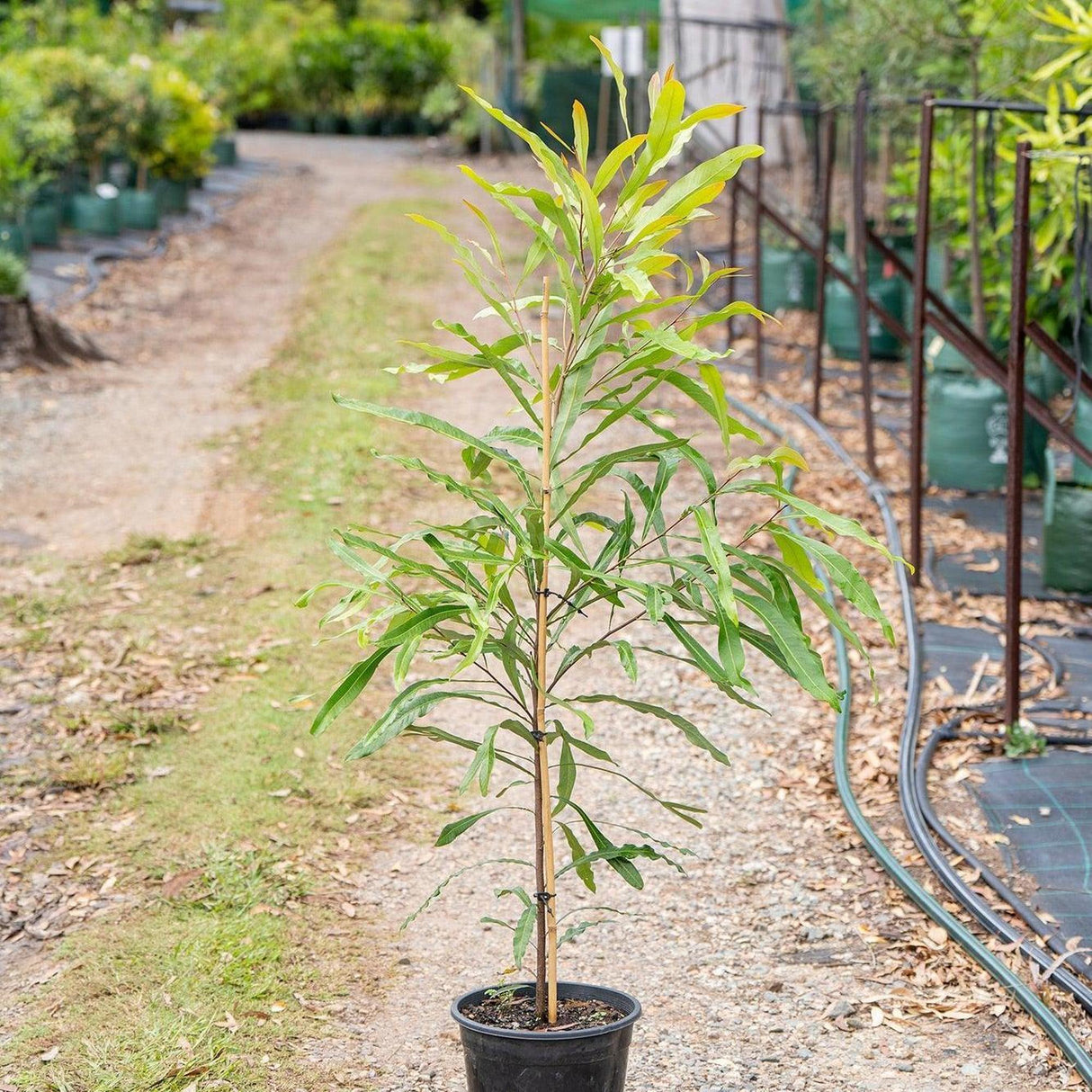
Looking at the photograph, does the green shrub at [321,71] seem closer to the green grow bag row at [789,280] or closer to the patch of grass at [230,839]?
the green grow bag row at [789,280]

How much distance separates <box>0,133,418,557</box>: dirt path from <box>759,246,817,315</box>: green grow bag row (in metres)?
3.73

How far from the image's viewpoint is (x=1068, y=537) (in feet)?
18.1

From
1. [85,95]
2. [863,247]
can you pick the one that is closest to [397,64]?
[85,95]

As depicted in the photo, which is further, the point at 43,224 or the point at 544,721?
the point at 43,224

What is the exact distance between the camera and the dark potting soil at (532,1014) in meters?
2.49

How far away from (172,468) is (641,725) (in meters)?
3.63

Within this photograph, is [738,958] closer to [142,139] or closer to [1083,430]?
[1083,430]

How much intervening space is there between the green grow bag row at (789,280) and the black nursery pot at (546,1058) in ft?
29.4

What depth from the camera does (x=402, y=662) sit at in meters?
2.13

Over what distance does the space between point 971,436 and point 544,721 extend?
16.0 feet

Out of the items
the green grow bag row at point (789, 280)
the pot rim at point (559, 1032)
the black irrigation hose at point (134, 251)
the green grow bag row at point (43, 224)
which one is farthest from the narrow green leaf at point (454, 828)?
the green grow bag row at point (43, 224)

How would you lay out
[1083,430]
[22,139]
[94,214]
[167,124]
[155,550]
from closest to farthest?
[1083,430], [155,550], [22,139], [94,214], [167,124]

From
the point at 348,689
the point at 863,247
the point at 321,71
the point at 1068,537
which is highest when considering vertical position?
the point at 321,71

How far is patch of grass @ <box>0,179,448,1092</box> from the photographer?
2.94 metres
